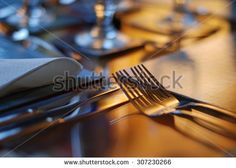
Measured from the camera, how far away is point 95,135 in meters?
0.36

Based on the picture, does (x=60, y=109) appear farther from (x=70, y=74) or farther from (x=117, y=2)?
(x=117, y=2)

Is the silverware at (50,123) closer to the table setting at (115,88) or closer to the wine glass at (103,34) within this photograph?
the table setting at (115,88)

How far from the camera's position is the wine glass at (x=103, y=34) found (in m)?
0.53

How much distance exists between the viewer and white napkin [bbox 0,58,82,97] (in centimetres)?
39

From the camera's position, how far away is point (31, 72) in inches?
15.5

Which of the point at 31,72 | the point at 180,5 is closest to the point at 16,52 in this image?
the point at 31,72

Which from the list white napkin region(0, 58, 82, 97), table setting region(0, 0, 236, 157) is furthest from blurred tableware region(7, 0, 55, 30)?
white napkin region(0, 58, 82, 97)

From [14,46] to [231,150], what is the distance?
0.34 m

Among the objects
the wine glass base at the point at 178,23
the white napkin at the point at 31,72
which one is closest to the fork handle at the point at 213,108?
the white napkin at the point at 31,72

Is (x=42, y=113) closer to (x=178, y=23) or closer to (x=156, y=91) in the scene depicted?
(x=156, y=91)

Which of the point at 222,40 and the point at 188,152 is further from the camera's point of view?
the point at 222,40

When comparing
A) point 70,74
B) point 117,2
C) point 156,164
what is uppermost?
point 117,2

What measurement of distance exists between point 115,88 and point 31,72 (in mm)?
97

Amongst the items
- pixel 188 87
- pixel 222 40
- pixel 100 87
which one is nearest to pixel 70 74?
pixel 100 87
